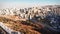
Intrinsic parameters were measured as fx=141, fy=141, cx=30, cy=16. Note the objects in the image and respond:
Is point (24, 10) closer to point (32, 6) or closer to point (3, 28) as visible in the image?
point (32, 6)

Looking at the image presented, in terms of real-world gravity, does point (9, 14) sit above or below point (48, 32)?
above

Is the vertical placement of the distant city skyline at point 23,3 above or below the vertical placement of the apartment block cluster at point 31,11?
above

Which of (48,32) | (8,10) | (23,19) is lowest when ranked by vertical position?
(48,32)

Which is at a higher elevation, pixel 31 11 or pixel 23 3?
pixel 23 3

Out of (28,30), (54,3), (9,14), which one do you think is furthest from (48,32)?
(9,14)

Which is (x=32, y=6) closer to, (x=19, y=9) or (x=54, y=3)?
(x=19, y=9)

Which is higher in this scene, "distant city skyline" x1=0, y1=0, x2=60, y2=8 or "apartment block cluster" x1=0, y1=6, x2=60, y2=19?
"distant city skyline" x1=0, y1=0, x2=60, y2=8

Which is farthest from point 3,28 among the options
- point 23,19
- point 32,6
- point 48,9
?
point 48,9
